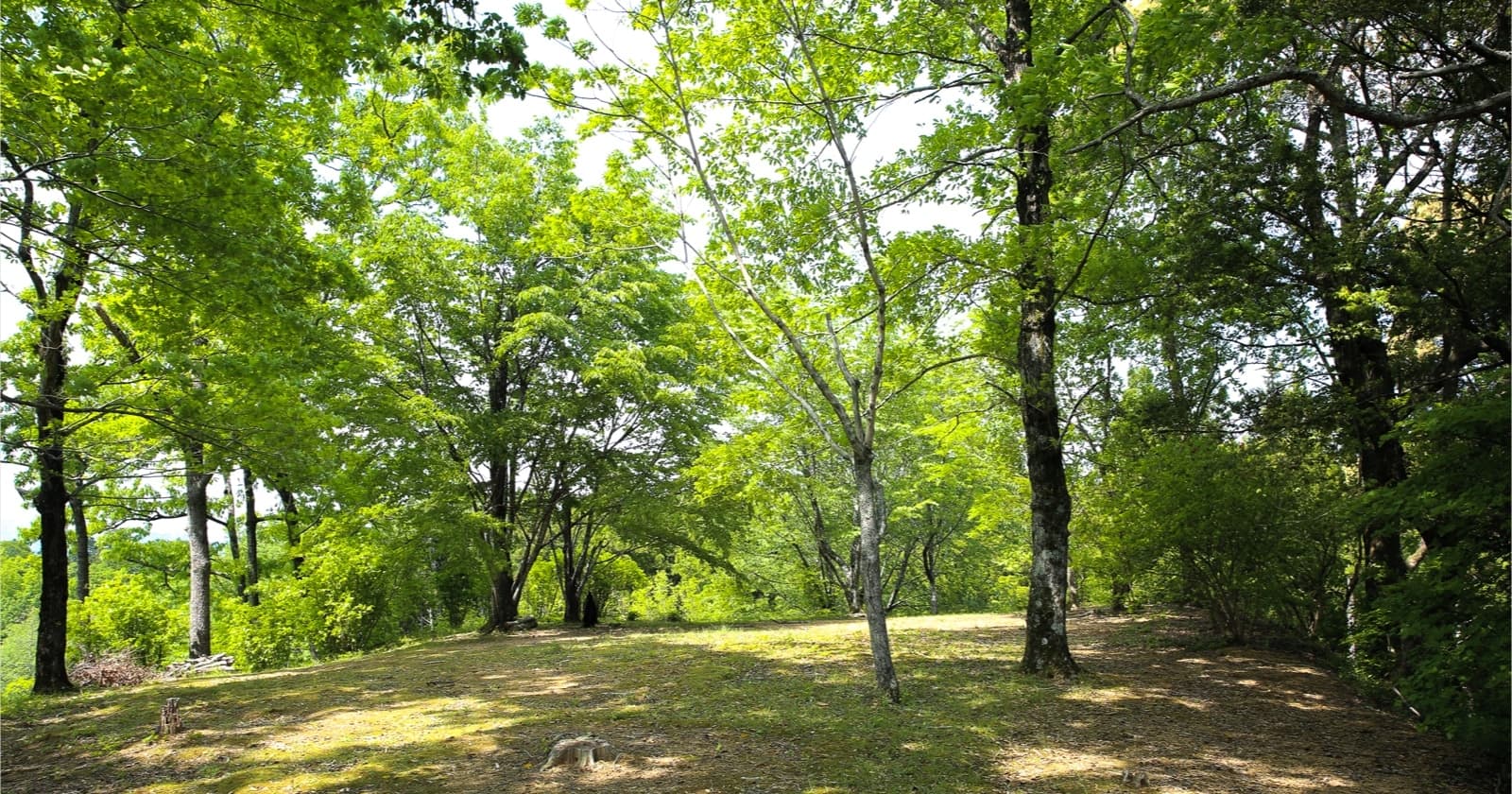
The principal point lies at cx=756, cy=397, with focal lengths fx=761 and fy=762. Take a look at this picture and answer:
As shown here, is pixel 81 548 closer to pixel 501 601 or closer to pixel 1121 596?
pixel 501 601

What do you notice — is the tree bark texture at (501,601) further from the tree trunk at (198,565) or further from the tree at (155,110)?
the tree at (155,110)

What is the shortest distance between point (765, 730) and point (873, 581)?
165cm

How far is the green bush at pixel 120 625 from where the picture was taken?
45.0ft

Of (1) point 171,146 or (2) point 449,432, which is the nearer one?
(1) point 171,146

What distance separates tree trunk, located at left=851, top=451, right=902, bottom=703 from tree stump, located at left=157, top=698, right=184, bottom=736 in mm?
5739

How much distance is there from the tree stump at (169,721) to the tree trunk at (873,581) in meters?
5.74

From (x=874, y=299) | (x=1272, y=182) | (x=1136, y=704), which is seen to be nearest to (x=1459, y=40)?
(x=1272, y=182)

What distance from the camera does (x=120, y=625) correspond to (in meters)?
14.2

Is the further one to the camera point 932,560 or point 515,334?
point 932,560

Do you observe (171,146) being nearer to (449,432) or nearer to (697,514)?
(449,432)

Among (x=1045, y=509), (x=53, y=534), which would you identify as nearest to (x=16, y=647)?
(x=53, y=534)

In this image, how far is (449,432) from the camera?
1424 cm

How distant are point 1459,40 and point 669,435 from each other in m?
12.9

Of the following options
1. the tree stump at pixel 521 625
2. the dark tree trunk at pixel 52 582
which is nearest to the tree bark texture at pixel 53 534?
the dark tree trunk at pixel 52 582
